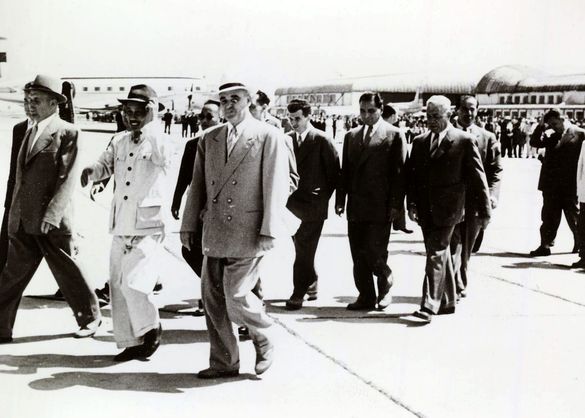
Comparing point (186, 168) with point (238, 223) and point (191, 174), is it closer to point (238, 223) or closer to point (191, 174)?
point (191, 174)

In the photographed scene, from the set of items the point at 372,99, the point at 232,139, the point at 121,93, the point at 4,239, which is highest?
the point at 121,93

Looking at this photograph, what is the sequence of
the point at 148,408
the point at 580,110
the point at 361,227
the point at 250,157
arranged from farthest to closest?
the point at 580,110
the point at 361,227
the point at 250,157
the point at 148,408

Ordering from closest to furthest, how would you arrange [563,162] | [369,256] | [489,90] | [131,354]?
1. [131,354]
2. [369,256]
3. [563,162]
4. [489,90]

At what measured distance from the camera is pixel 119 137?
5.15 meters

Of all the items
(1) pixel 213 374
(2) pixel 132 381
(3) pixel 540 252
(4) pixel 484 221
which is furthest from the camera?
(3) pixel 540 252

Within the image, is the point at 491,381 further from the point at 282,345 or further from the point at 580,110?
the point at 580,110

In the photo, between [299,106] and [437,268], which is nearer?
[437,268]

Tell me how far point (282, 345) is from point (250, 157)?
144 cm

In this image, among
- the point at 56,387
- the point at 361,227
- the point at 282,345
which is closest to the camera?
the point at 56,387

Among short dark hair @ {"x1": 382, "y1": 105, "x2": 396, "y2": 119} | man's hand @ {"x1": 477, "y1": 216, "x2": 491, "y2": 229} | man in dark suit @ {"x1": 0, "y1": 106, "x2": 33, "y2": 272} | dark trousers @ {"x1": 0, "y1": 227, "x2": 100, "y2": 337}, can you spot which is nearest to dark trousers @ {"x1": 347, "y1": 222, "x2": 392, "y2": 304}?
man's hand @ {"x1": 477, "y1": 216, "x2": 491, "y2": 229}

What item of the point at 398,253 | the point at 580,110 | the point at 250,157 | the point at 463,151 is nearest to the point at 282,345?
the point at 250,157

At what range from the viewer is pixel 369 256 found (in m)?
6.50

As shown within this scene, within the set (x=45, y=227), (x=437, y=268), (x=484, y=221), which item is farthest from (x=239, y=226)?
(x=484, y=221)

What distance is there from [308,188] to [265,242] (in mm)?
2020
